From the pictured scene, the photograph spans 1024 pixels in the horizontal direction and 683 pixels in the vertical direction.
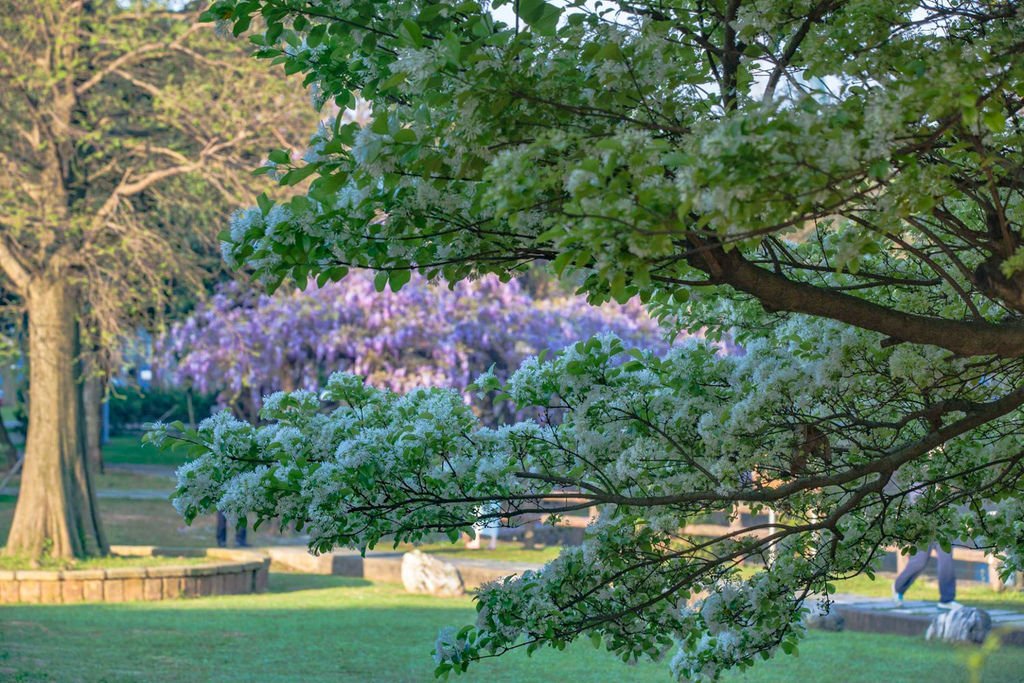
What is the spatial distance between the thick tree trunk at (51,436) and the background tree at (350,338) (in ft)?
21.0

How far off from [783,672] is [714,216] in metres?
7.80

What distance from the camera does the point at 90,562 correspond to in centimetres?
1505

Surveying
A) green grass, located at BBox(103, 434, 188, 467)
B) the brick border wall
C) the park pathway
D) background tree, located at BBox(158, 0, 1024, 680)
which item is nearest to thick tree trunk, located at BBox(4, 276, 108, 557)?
the brick border wall

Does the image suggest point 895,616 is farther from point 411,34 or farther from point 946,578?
point 411,34

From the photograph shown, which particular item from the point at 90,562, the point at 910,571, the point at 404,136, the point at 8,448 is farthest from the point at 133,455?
the point at 404,136

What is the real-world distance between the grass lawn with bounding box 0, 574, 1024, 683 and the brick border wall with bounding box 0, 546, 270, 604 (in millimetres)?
417

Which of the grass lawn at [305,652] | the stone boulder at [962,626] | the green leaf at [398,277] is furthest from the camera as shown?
the stone boulder at [962,626]

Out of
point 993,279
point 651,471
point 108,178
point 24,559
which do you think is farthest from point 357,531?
point 108,178

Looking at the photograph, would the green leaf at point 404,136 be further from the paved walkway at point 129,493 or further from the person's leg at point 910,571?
the paved walkway at point 129,493

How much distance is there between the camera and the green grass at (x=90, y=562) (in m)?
14.5

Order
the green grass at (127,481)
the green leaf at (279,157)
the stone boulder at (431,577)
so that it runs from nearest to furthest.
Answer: the green leaf at (279,157), the stone boulder at (431,577), the green grass at (127,481)

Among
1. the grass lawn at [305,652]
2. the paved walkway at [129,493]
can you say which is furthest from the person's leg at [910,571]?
the paved walkway at [129,493]

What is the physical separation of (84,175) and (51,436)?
10.5ft

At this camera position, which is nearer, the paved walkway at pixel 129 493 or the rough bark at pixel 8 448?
the paved walkway at pixel 129 493
